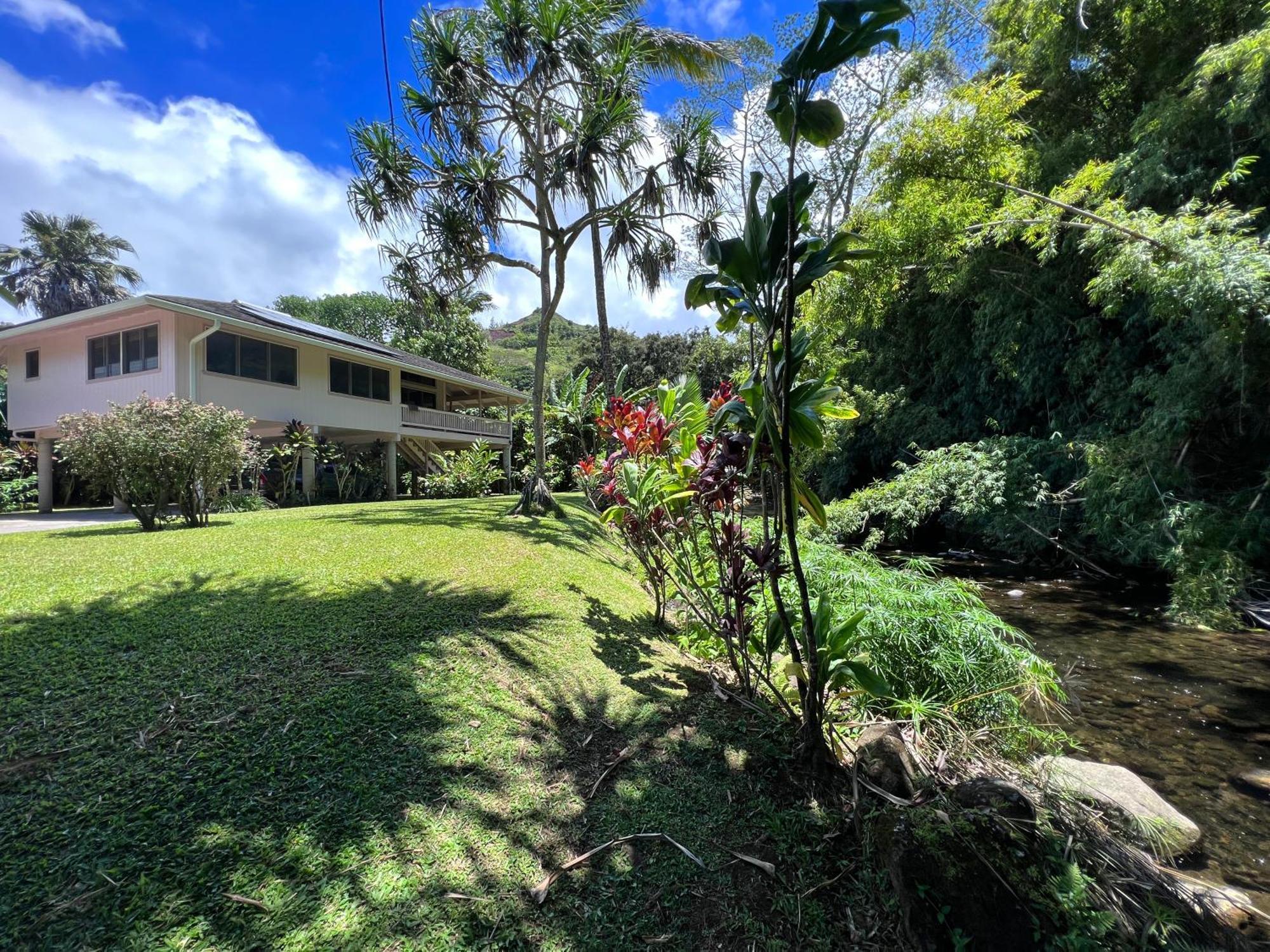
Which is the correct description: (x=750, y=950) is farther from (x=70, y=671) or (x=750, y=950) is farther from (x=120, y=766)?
(x=70, y=671)

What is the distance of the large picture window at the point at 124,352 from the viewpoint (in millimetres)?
12836

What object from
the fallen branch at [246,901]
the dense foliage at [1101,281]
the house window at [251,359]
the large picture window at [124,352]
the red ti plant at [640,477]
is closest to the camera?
the fallen branch at [246,901]

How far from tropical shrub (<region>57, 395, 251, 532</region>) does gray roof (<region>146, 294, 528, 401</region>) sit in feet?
17.8

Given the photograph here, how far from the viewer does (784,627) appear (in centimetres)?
253

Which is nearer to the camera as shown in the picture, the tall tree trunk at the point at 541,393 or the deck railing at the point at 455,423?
the tall tree trunk at the point at 541,393

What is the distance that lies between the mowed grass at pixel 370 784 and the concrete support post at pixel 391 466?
41.7 ft

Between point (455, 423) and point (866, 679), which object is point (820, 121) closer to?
point (866, 679)

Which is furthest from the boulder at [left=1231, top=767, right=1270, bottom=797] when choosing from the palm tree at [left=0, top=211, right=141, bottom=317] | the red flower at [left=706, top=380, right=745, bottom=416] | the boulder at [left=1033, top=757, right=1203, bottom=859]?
the palm tree at [left=0, top=211, right=141, bottom=317]

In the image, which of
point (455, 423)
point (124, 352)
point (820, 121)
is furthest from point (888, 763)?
point (455, 423)

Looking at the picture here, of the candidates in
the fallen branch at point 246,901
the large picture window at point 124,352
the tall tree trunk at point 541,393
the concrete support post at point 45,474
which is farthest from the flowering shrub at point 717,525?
the concrete support post at point 45,474

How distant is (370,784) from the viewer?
2.26 metres

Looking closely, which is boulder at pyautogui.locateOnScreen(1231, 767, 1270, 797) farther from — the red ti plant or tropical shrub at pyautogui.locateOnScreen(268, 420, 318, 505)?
tropical shrub at pyautogui.locateOnScreen(268, 420, 318, 505)

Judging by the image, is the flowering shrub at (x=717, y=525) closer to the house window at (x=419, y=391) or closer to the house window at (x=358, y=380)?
the house window at (x=358, y=380)

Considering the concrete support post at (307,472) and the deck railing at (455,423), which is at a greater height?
the deck railing at (455,423)
